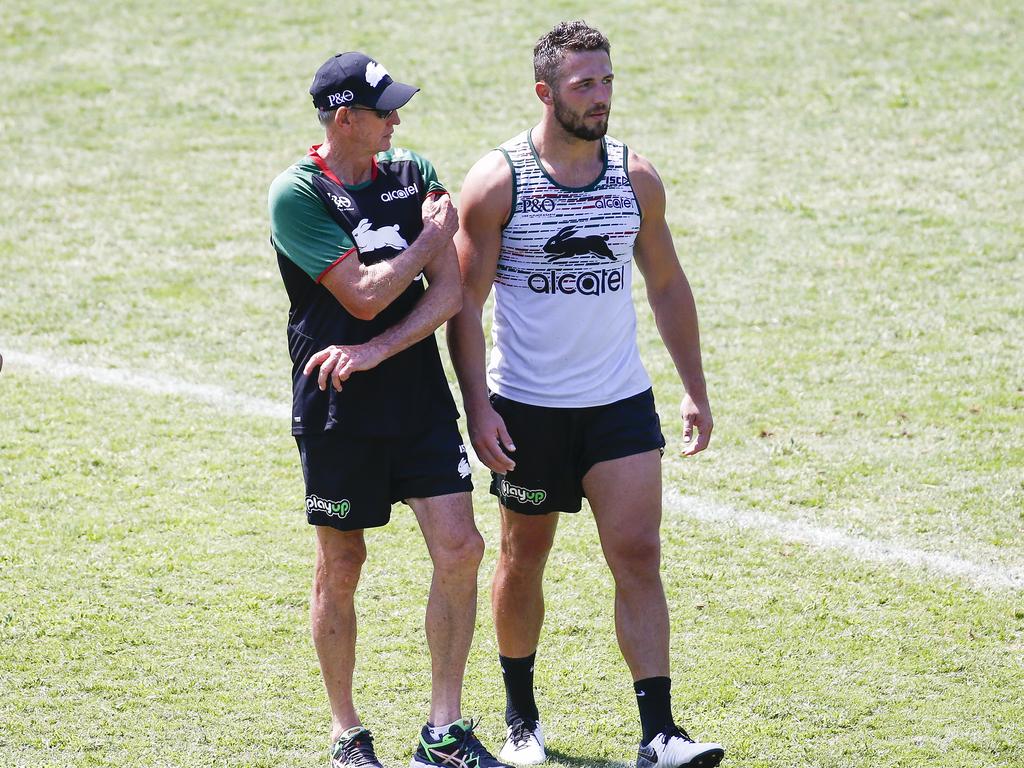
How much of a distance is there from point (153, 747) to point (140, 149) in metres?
8.45

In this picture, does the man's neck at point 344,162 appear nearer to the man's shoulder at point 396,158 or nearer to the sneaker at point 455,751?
the man's shoulder at point 396,158

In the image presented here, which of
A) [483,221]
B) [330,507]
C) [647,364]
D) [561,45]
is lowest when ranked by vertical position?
[647,364]

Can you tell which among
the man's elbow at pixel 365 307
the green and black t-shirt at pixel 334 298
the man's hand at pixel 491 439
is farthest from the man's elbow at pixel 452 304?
the man's hand at pixel 491 439

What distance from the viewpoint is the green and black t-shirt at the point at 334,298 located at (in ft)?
15.2

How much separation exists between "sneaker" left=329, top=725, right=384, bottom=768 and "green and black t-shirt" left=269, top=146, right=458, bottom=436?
1.02 metres

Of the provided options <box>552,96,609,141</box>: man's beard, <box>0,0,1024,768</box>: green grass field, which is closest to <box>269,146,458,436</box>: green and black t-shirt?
<box>552,96,609,141</box>: man's beard

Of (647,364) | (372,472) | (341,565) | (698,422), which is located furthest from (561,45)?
(647,364)

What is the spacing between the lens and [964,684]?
5438 millimetres

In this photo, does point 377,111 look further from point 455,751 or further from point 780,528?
point 780,528

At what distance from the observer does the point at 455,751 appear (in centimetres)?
470

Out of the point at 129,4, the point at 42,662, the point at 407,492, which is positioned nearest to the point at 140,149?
the point at 129,4

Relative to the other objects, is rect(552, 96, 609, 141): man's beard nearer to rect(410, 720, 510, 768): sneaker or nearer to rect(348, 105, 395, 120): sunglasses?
rect(348, 105, 395, 120): sunglasses

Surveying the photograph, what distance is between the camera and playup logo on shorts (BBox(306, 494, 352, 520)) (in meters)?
4.76

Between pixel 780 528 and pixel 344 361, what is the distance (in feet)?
10.1
